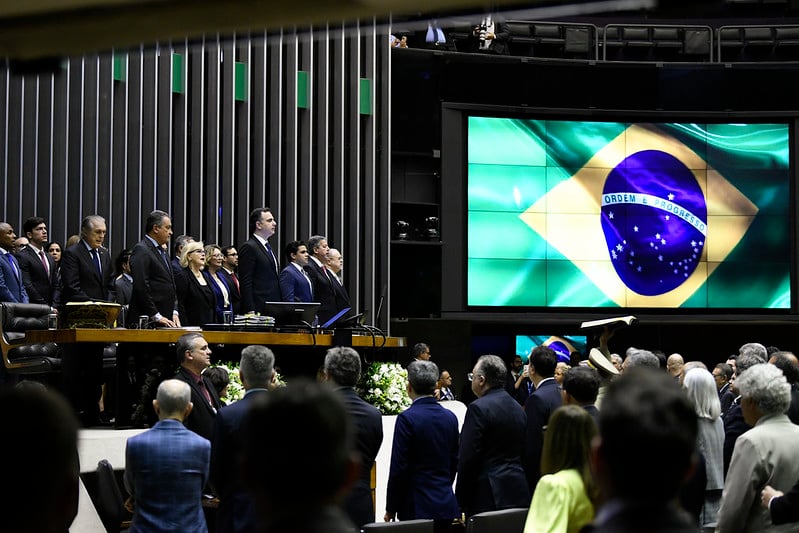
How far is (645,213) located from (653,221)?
160mm

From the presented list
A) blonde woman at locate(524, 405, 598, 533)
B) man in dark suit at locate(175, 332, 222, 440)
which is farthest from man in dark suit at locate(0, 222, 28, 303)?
blonde woman at locate(524, 405, 598, 533)

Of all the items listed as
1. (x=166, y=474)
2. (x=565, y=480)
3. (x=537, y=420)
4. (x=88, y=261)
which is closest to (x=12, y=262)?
(x=88, y=261)

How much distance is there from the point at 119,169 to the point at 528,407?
7.93m

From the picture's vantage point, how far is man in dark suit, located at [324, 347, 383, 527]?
16.9 ft

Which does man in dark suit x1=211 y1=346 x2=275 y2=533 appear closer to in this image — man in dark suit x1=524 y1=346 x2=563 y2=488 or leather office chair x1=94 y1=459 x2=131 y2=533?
leather office chair x1=94 y1=459 x2=131 y2=533

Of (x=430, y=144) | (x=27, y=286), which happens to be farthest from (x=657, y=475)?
(x=430, y=144)

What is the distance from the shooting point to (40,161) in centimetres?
1186

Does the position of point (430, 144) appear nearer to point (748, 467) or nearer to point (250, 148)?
point (250, 148)

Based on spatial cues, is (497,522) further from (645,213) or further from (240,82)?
(645,213)

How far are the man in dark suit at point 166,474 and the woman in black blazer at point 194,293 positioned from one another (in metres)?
3.87

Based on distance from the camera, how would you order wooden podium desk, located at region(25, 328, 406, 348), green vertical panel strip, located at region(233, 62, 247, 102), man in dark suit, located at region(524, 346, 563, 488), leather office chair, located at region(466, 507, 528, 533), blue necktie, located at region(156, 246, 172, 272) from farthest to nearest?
green vertical panel strip, located at region(233, 62, 247, 102) → blue necktie, located at region(156, 246, 172, 272) → wooden podium desk, located at region(25, 328, 406, 348) → man in dark suit, located at region(524, 346, 563, 488) → leather office chair, located at region(466, 507, 528, 533)

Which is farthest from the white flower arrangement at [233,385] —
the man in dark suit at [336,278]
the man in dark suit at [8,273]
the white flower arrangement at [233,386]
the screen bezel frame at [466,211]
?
the screen bezel frame at [466,211]

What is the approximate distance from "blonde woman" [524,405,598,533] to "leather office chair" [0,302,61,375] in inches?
195

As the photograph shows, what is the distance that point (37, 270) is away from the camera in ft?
30.6
